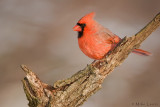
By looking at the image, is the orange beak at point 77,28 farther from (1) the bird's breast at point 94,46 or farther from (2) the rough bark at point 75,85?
(2) the rough bark at point 75,85

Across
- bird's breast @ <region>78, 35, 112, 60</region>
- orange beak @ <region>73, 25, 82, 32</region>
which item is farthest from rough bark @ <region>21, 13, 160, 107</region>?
orange beak @ <region>73, 25, 82, 32</region>

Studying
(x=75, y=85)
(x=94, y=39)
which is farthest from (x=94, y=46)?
(x=75, y=85)

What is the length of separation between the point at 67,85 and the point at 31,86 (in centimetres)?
21

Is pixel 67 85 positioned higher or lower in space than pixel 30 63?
lower

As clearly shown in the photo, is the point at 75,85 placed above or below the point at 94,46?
below

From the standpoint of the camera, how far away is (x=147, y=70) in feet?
9.40

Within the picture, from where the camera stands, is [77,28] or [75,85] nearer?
[75,85]

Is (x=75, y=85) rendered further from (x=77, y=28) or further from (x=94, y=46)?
(x=77, y=28)

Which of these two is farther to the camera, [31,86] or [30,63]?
[30,63]

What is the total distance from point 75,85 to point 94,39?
0.43 m

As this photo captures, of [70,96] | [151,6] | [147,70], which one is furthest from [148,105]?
[70,96]

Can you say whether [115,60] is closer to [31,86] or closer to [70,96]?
[70,96]

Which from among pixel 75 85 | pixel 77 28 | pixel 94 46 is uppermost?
pixel 77 28

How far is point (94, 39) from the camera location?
75.6 inches
